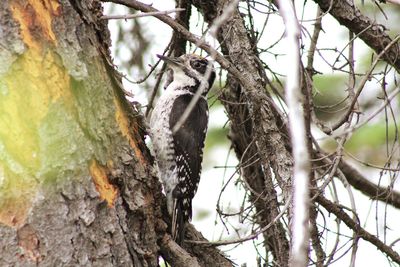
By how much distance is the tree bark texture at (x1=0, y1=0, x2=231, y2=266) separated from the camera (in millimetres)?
2641

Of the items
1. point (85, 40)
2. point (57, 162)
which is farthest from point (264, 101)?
point (57, 162)

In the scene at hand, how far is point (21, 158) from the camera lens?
104 inches

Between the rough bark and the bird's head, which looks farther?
the bird's head

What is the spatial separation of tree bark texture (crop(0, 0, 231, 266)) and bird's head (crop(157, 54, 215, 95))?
139 centimetres

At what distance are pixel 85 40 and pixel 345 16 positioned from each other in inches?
56.3

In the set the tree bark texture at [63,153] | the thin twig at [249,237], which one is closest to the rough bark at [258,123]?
the thin twig at [249,237]

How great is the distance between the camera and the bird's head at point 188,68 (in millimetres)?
4611

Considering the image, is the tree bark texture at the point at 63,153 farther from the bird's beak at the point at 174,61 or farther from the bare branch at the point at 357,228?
the bird's beak at the point at 174,61

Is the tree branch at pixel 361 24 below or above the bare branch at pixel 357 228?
above

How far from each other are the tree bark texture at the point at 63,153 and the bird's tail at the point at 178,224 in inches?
19.9

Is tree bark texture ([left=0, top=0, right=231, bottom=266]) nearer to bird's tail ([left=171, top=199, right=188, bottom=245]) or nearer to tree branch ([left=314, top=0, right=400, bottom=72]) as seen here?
bird's tail ([left=171, top=199, right=188, bottom=245])

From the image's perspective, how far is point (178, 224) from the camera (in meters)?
3.82

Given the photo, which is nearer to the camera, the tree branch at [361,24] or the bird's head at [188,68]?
the tree branch at [361,24]

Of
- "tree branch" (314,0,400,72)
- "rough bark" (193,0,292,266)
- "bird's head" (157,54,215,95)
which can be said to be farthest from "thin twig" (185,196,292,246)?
"bird's head" (157,54,215,95)
